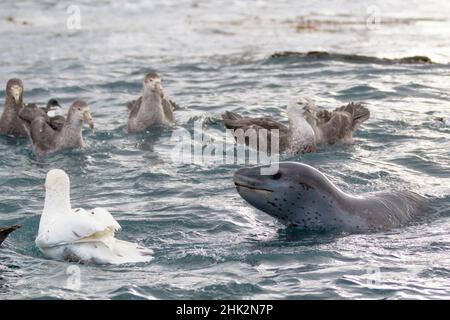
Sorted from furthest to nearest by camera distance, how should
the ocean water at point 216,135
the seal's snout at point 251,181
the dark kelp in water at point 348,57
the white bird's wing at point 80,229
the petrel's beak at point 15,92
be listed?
the dark kelp in water at point 348,57 < the petrel's beak at point 15,92 < the seal's snout at point 251,181 < the white bird's wing at point 80,229 < the ocean water at point 216,135

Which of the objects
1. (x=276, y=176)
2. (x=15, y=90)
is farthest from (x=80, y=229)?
(x=15, y=90)

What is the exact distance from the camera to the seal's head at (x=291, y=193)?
9.91m

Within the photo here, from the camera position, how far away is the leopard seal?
32.6 feet

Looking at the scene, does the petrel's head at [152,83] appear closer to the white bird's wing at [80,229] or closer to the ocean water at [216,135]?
the ocean water at [216,135]

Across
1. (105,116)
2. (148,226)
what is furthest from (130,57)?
(148,226)

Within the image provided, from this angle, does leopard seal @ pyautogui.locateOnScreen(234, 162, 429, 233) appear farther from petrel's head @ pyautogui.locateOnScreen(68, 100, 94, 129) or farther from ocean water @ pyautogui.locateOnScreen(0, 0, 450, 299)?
petrel's head @ pyautogui.locateOnScreen(68, 100, 94, 129)

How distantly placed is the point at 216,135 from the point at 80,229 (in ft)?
20.0

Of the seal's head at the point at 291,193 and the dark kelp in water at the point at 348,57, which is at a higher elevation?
the dark kelp in water at the point at 348,57

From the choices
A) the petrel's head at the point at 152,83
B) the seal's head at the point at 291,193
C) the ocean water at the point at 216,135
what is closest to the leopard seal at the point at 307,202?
the seal's head at the point at 291,193

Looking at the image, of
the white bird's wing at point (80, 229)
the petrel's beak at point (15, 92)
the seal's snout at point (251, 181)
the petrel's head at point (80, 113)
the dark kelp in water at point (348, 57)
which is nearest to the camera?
the white bird's wing at point (80, 229)

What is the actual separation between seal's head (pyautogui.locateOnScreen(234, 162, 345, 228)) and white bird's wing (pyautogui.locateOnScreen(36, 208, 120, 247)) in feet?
4.49

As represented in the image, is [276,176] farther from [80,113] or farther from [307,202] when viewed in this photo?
[80,113]

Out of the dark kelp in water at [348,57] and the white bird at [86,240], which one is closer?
the white bird at [86,240]
